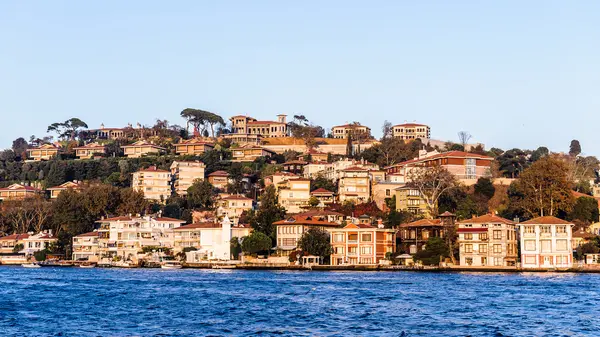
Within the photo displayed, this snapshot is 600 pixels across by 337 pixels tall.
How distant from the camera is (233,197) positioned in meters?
98.4

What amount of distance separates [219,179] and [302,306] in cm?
6763

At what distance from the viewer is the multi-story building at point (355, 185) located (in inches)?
3757

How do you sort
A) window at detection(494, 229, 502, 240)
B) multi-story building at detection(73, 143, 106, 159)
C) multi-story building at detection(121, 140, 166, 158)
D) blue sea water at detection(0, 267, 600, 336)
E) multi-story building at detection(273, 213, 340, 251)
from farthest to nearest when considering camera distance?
1. multi-story building at detection(73, 143, 106, 159)
2. multi-story building at detection(121, 140, 166, 158)
3. multi-story building at detection(273, 213, 340, 251)
4. window at detection(494, 229, 502, 240)
5. blue sea water at detection(0, 267, 600, 336)

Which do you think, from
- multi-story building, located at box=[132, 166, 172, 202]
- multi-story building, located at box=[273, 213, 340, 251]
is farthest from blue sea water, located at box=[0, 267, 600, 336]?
multi-story building, located at box=[132, 166, 172, 202]

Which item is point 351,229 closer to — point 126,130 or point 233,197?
point 233,197

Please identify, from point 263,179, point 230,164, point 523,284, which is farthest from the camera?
point 230,164

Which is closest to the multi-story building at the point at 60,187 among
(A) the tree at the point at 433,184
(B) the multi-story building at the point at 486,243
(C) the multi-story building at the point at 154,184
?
(C) the multi-story building at the point at 154,184

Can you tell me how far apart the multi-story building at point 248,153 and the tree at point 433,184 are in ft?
112

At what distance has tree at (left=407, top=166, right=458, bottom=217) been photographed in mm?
87000

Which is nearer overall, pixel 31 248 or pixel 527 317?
pixel 527 317

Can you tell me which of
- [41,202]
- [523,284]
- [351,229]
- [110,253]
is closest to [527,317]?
[523,284]

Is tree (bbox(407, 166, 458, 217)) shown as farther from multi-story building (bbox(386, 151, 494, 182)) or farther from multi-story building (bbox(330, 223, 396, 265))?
multi-story building (bbox(330, 223, 396, 265))

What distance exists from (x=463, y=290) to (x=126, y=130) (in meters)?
97.4

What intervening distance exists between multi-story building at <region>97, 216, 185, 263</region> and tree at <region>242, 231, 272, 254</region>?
11.5m
